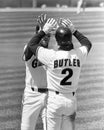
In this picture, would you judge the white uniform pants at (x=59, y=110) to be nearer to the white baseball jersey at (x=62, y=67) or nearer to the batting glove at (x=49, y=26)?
the white baseball jersey at (x=62, y=67)

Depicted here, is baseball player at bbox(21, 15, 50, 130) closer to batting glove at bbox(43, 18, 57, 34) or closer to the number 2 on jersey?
batting glove at bbox(43, 18, 57, 34)

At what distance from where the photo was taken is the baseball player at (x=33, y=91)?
5.33 m

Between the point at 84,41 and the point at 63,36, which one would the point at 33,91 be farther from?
the point at 63,36

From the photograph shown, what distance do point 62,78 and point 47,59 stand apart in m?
0.30

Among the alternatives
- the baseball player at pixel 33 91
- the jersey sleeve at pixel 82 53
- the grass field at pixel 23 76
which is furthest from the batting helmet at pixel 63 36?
the grass field at pixel 23 76

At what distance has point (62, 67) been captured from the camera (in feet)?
15.5

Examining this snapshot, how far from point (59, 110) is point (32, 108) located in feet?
2.34

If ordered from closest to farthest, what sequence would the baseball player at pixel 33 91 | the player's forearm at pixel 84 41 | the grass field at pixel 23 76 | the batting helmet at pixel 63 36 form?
the batting helmet at pixel 63 36 → the player's forearm at pixel 84 41 → the baseball player at pixel 33 91 → the grass field at pixel 23 76

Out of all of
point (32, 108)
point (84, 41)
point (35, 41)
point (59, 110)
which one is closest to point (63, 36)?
point (35, 41)

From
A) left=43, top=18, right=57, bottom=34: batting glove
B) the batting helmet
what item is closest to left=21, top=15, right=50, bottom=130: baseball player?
left=43, top=18, right=57, bottom=34: batting glove

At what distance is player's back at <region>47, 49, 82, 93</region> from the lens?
15.5 ft

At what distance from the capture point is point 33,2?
2762cm

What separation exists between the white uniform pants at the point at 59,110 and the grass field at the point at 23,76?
2112mm

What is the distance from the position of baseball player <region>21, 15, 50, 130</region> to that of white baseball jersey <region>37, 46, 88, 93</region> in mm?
541
